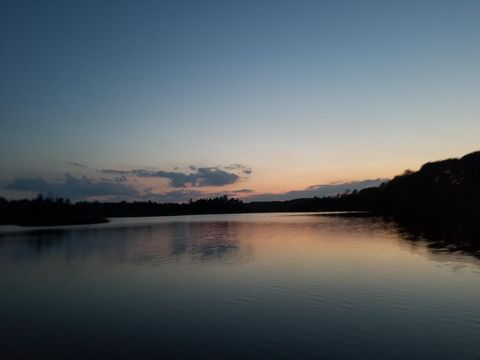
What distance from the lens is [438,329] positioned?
13.0m

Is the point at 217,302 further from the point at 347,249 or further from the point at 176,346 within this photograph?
the point at 347,249

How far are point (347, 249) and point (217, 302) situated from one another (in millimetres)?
22004

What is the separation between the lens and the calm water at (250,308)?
1194cm

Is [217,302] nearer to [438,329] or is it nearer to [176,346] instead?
[176,346]

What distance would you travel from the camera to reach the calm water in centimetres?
1194

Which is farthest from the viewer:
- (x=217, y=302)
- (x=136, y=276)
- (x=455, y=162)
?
(x=455, y=162)

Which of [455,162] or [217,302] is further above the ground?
[455,162]

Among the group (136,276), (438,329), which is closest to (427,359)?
(438,329)

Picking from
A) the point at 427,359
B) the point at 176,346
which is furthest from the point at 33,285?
the point at 427,359

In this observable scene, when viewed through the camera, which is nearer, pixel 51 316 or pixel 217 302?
pixel 51 316

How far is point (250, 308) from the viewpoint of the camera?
1672 centimetres

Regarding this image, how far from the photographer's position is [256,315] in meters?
15.4

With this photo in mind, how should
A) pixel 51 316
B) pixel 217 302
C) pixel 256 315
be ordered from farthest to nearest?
pixel 217 302 < pixel 51 316 < pixel 256 315

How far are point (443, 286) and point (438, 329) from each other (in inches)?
297
